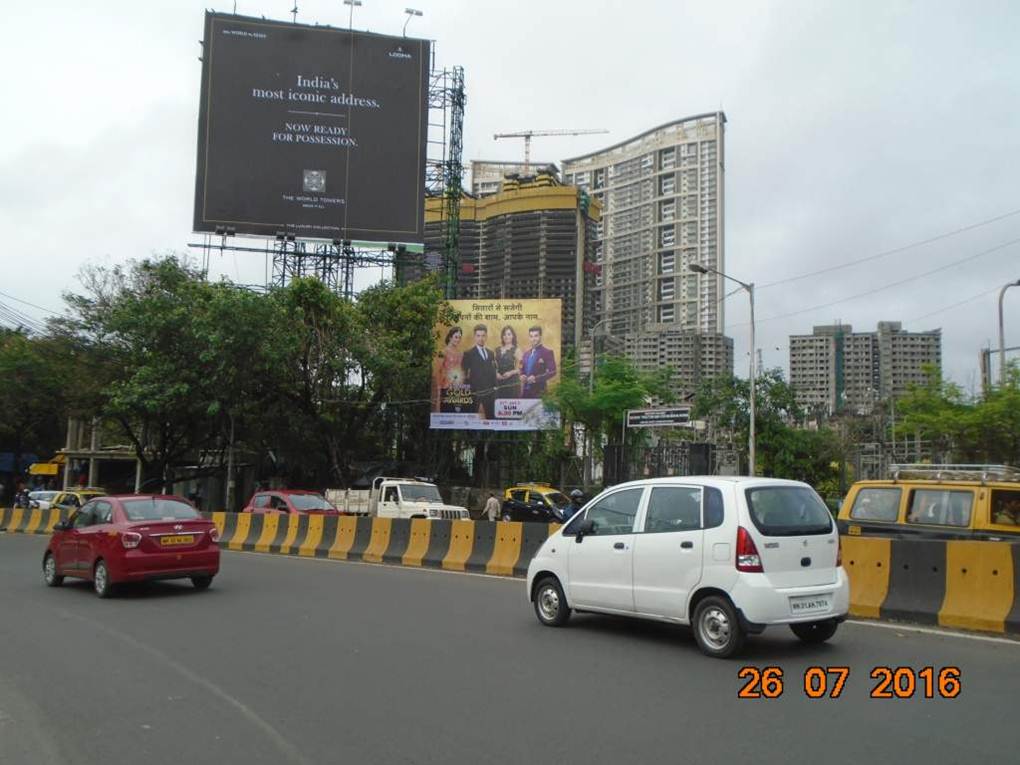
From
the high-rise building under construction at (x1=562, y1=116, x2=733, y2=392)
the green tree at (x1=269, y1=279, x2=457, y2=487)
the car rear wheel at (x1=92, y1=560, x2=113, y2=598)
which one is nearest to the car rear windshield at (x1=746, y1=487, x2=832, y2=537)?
the car rear wheel at (x1=92, y1=560, x2=113, y2=598)

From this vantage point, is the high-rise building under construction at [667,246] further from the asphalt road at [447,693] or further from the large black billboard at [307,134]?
the asphalt road at [447,693]

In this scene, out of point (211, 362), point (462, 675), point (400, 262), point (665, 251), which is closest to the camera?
point (462, 675)

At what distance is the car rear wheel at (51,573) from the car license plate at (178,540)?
288 cm

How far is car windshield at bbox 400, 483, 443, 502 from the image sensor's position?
93.0 ft

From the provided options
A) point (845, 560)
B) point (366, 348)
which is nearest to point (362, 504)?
point (366, 348)

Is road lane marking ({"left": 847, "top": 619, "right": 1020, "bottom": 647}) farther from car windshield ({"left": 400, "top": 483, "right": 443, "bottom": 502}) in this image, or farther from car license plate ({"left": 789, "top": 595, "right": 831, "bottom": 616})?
car windshield ({"left": 400, "top": 483, "right": 443, "bottom": 502})

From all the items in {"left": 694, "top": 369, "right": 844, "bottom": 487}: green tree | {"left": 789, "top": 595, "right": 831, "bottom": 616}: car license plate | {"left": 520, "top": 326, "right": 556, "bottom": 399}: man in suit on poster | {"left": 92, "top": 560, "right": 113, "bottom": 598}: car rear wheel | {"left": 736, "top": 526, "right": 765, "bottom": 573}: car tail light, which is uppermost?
{"left": 520, "top": 326, "right": 556, "bottom": 399}: man in suit on poster

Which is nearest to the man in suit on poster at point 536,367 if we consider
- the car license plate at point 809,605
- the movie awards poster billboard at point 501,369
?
the movie awards poster billboard at point 501,369

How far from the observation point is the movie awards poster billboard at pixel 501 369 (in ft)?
122

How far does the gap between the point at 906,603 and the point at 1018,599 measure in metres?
1.27

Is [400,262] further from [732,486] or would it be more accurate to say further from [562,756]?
[562,756]

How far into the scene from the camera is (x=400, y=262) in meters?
43.0

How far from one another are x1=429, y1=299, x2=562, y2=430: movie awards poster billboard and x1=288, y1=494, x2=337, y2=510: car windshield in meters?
14.6

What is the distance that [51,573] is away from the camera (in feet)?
47.8
